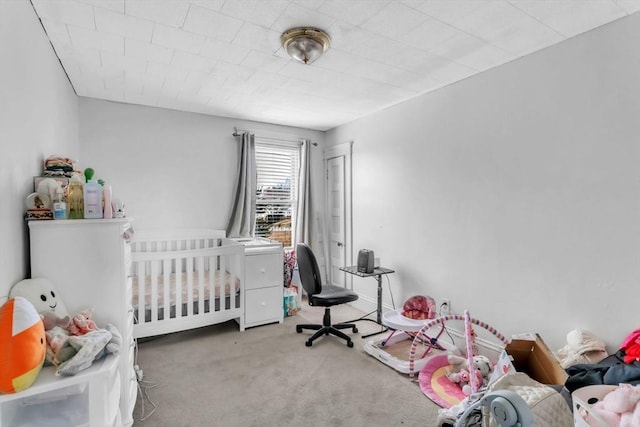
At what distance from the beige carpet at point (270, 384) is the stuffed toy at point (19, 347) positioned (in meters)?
1.01

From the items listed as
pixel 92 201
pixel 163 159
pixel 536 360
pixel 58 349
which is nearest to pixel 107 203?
pixel 92 201

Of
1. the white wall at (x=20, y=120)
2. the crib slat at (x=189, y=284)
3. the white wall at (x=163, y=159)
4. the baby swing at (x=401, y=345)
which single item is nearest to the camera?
the white wall at (x=20, y=120)

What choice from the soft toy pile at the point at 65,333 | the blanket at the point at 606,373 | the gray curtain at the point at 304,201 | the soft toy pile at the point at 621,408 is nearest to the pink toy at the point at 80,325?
the soft toy pile at the point at 65,333

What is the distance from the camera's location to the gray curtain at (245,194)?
3807mm

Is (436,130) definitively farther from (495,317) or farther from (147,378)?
(147,378)

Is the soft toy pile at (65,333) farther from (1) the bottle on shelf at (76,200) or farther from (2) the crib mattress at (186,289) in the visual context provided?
(2) the crib mattress at (186,289)

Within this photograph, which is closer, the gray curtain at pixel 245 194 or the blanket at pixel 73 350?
the blanket at pixel 73 350

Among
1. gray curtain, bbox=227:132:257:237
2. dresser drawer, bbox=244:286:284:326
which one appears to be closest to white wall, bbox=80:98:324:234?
gray curtain, bbox=227:132:257:237

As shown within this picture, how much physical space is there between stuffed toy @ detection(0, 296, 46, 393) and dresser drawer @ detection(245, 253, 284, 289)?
83.1 inches

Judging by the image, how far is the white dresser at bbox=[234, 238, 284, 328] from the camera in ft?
10.7

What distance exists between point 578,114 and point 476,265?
1.27m

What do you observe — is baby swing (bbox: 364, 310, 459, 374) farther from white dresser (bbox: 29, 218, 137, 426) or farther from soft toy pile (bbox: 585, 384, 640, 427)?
white dresser (bbox: 29, 218, 137, 426)

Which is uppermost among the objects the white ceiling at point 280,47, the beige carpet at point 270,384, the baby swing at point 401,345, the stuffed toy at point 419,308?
the white ceiling at point 280,47

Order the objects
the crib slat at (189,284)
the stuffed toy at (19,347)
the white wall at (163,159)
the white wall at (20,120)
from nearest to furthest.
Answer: the stuffed toy at (19,347)
the white wall at (20,120)
the crib slat at (189,284)
the white wall at (163,159)
